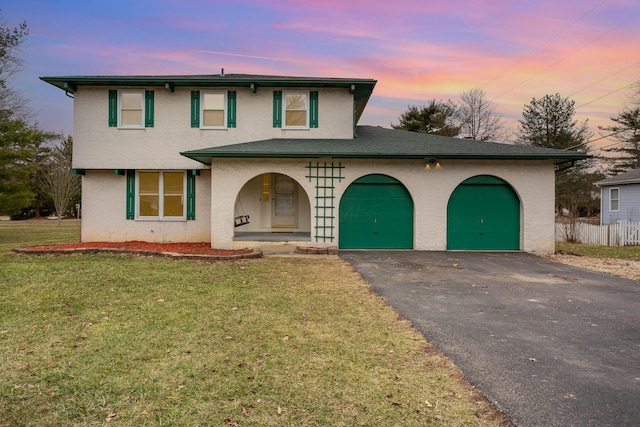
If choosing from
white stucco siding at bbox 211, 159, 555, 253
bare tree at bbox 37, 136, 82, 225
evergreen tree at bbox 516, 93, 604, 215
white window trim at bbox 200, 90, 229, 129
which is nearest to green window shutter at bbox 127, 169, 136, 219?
white window trim at bbox 200, 90, 229, 129

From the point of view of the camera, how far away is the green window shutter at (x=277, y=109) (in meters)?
13.9

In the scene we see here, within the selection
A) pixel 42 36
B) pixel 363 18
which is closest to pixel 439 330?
pixel 363 18

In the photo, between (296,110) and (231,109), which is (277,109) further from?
(231,109)

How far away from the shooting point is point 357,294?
684 centimetres

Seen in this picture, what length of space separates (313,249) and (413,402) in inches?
355

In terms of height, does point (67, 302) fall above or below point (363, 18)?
below

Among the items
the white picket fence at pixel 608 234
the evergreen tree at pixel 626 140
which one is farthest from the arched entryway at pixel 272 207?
the evergreen tree at pixel 626 140

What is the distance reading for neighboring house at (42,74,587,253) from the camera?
495 inches

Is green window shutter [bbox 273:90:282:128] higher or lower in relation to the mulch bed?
higher

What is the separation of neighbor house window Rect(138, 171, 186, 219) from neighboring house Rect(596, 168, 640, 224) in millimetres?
26094

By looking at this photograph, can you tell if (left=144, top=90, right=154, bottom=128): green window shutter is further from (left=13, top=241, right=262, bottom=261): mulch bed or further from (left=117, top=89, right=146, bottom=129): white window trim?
(left=13, top=241, right=262, bottom=261): mulch bed

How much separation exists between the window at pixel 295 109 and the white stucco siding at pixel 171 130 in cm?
19

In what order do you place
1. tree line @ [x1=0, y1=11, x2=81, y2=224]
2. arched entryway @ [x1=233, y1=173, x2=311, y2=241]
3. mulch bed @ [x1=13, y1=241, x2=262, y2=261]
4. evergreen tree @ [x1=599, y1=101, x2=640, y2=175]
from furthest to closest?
1. evergreen tree @ [x1=599, y1=101, x2=640, y2=175]
2. tree line @ [x1=0, y1=11, x2=81, y2=224]
3. arched entryway @ [x1=233, y1=173, x2=311, y2=241]
4. mulch bed @ [x1=13, y1=241, x2=262, y2=261]

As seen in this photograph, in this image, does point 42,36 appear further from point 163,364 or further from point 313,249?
point 163,364
